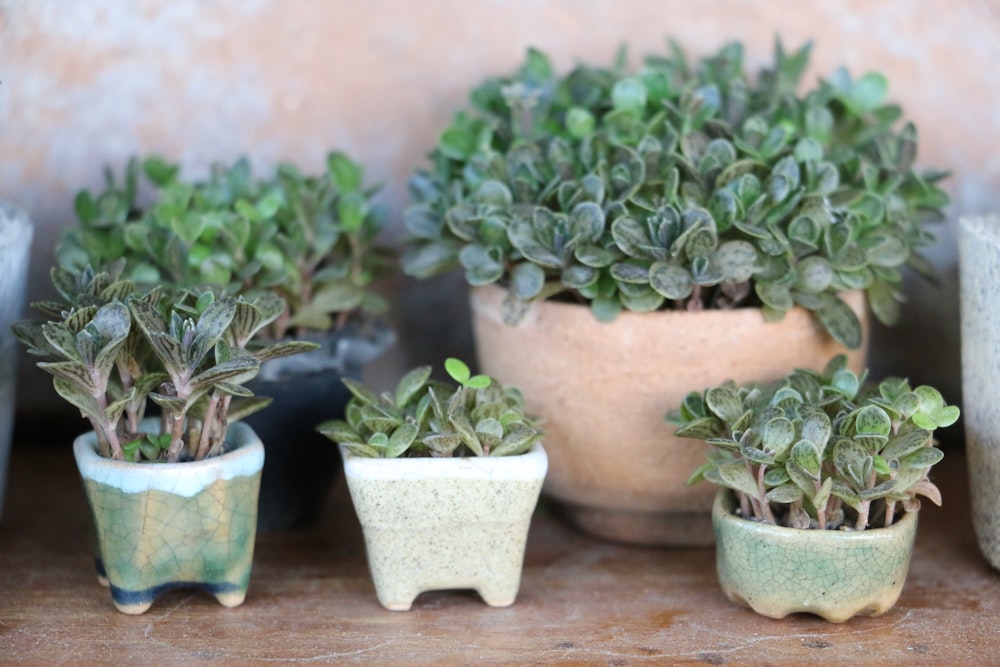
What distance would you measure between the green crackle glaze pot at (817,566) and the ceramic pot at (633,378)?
15 centimetres

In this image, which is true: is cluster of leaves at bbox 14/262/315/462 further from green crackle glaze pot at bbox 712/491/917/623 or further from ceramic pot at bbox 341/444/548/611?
green crackle glaze pot at bbox 712/491/917/623

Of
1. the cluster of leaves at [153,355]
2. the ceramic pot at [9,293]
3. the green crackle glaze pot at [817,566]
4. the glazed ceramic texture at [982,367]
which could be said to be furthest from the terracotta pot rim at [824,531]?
the ceramic pot at [9,293]

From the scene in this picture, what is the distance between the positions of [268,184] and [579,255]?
43 cm

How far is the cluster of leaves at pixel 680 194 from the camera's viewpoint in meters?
1.12

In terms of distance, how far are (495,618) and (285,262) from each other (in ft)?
1.43

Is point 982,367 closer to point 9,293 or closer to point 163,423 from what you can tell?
point 163,423

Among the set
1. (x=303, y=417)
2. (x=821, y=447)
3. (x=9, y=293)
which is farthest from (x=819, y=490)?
(x=9, y=293)

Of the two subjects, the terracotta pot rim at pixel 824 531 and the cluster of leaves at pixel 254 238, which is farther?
the cluster of leaves at pixel 254 238

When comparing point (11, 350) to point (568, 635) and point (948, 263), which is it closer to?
point (568, 635)

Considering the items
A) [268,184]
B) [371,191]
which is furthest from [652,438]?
[268,184]

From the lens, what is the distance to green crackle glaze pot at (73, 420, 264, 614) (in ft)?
3.37

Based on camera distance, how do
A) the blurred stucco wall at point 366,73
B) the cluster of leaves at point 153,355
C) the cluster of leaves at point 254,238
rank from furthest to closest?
the blurred stucco wall at point 366,73, the cluster of leaves at point 254,238, the cluster of leaves at point 153,355

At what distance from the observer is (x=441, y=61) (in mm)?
1486

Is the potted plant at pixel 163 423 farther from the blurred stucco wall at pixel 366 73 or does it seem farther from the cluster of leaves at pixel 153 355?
the blurred stucco wall at pixel 366 73
